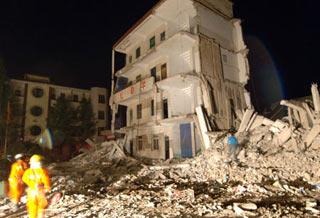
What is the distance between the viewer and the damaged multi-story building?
16.8 m

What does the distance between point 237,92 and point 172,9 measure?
348 inches

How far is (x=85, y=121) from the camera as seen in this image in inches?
1361

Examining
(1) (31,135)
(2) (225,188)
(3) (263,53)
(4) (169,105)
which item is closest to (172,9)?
(4) (169,105)

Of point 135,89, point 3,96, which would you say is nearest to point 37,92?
point 3,96

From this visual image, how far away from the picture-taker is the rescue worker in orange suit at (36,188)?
591 centimetres

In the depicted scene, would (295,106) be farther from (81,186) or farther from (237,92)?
(81,186)

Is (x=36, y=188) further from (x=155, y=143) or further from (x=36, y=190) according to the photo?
(x=155, y=143)

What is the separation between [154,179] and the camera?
10898 millimetres

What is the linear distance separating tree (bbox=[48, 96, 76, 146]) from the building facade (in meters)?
2.20

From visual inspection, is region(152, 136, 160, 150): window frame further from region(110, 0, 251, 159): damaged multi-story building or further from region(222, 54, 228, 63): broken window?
region(222, 54, 228, 63): broken window

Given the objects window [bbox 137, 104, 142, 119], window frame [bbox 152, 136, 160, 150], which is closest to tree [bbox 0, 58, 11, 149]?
window [bbox 137, 104, 142, 119]

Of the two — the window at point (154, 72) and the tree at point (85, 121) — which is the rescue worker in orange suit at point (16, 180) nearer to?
the window at point (154, 72)

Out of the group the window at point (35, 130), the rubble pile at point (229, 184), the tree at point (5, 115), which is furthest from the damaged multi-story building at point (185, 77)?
the window at point (35, 130)

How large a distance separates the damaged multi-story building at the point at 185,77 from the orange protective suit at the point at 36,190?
34.9ft
